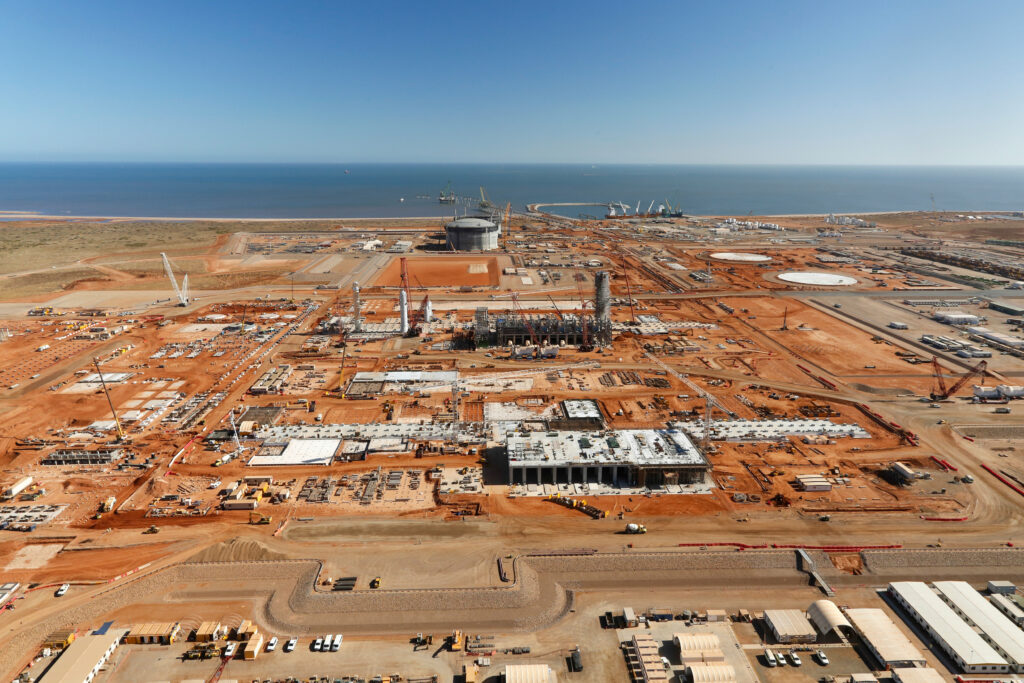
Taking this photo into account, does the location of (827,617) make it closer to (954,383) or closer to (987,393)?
(987,393)

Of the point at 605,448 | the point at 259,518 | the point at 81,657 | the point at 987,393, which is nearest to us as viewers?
the point at 81,657

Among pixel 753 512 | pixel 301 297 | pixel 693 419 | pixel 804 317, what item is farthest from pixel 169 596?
pixel 804 317

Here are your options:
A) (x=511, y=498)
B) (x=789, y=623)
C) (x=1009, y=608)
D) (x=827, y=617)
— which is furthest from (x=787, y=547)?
(x=511, y=498)

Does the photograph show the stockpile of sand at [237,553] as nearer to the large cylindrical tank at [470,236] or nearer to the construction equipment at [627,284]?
the construction equipment at [627,284]

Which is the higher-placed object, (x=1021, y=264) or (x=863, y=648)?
(x=1021, y=264)

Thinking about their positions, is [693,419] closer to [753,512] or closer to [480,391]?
[753,512]

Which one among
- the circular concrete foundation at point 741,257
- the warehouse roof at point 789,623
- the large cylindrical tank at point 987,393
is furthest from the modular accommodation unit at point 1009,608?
the circular concrete foundation at point 741,257

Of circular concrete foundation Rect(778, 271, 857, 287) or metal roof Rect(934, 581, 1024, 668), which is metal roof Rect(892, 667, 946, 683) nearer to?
metal roof Rect(934, 581, 1024, 668)
